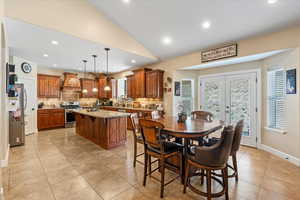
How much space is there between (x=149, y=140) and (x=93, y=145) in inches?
108

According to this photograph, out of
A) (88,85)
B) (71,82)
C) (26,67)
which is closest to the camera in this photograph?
(26,67)

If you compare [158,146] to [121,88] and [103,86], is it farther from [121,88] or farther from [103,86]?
[103,86]

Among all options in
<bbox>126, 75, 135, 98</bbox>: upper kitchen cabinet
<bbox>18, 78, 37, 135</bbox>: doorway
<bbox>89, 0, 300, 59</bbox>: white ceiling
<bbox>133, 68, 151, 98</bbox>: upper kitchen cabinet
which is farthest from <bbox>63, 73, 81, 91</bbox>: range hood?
<bbox>89, 0, 300, 59</bbox>: white ceiling

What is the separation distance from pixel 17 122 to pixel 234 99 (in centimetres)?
640

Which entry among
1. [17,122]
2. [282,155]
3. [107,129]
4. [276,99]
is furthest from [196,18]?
[17,122]

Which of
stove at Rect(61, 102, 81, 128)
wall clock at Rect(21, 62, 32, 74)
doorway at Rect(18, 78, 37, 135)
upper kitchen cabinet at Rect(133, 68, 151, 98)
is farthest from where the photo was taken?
stove at Rect(61, 102, 81, 128)

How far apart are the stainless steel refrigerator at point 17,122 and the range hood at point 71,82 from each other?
112 inches

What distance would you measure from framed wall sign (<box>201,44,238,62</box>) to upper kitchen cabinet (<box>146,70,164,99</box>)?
5.59 ft

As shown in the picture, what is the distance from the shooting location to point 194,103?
218 inches

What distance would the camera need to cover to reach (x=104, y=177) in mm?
2611

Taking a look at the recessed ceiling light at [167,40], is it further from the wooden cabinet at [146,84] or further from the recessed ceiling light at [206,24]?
the wooden cabinet at [146,84]

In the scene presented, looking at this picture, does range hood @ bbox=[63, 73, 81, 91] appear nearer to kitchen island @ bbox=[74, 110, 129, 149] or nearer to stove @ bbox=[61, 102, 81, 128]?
stove @ bbox=[61, 102, 81, 128]

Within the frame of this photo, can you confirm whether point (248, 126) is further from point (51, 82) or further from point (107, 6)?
point (51, 82)

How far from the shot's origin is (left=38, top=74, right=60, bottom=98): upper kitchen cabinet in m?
6.50
